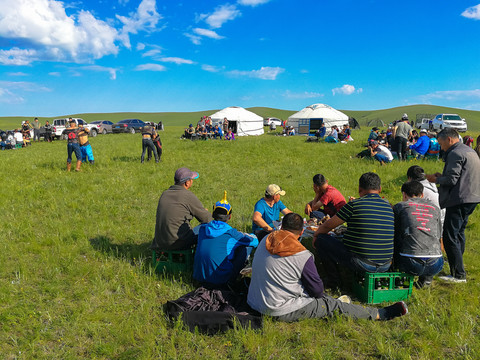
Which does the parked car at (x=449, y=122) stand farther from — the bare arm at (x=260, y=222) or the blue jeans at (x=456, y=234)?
the bare arm at (x=260, y=222)

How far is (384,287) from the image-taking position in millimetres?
3859

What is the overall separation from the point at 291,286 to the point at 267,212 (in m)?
1.97

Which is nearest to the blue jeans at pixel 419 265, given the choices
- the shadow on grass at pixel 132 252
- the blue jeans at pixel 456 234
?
the blue jeans at pixel 456 234

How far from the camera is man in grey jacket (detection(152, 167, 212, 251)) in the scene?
4434 millimetres

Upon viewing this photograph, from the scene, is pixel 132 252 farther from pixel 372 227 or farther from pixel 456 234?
pixel 456 234

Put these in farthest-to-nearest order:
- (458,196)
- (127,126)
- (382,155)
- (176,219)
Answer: (127,126) → (382,155) → (176,219) → (458,196)

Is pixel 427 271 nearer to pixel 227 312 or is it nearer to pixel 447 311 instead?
pixel 447 311

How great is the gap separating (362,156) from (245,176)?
5.92 metres

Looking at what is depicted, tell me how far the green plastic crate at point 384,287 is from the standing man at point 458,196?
829 millimetres

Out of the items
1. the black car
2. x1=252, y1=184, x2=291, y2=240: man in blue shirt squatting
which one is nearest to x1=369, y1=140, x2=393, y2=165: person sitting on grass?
x1=252, y1=184, x2=291, y2=240: man in blue shirt squatting

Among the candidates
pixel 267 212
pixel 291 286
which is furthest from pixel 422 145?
pixel 291 286

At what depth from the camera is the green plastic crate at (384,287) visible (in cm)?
376

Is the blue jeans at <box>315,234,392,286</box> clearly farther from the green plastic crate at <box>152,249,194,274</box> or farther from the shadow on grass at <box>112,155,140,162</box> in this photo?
the shadow on grass at <box>112,155,140,162</box>

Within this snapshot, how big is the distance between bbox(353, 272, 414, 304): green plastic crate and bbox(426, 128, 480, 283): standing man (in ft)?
2.72
